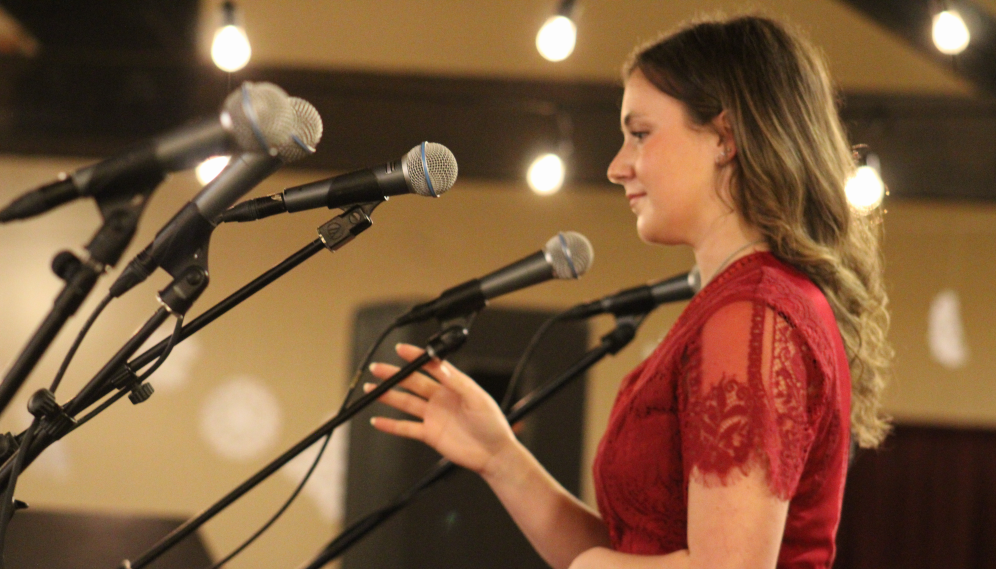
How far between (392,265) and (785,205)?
4023mm

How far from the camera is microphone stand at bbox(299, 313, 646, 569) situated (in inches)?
56.1

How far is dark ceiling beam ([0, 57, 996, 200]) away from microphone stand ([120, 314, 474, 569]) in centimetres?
321

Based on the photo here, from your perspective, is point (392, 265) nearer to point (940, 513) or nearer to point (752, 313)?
point (940, 513)

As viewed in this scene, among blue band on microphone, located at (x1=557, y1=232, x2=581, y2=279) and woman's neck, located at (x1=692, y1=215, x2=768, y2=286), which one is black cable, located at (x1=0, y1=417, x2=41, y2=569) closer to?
blue band on microphone, located at (x1=557, y1=232, x2=581, y2=279)

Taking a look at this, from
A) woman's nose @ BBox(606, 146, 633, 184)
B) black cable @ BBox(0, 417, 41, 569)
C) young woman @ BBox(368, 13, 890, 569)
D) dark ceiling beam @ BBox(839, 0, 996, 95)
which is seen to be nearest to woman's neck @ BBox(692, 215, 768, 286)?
young woman @ BBox(368, 13, 890, 569)

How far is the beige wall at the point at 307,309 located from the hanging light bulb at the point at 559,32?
186cm

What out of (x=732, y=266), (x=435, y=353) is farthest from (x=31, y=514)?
(x=732, y=266)

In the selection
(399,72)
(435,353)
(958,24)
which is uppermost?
(399,72)

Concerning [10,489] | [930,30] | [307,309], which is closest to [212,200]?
[10,489]

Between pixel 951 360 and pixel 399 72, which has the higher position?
pixel 399 72

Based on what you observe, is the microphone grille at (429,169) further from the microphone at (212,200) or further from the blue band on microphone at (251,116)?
the blue band on microphone at (251,116)

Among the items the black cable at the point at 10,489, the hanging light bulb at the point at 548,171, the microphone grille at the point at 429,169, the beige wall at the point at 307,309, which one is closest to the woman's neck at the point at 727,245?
the microphone grille at the point at 429,169

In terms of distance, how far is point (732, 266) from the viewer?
125cm

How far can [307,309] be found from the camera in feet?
16.8
